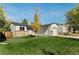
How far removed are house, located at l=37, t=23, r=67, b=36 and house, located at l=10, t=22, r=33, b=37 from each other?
0.10 metres

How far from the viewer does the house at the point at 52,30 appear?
324 centimetres

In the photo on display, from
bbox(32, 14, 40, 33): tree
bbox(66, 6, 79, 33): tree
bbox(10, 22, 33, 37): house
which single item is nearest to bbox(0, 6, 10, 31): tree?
bbox(10, 22, 33, 37): house

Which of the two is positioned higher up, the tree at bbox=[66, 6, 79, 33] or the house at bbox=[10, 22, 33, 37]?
the tree at bbox=[66, 6, 79, 33]

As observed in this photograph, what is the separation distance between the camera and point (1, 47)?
321cm

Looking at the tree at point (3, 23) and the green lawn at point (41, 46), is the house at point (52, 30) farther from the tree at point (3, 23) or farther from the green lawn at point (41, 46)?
the tree at point (3, 23)

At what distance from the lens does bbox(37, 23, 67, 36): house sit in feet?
10.6

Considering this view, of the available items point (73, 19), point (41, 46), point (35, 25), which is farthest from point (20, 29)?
point (73, 19)

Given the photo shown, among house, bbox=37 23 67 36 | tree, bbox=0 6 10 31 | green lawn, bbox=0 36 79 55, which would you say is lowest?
green lawn, bbox=0 36 79 55

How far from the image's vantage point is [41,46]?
322cm

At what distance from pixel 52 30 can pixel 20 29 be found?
1.02 feet

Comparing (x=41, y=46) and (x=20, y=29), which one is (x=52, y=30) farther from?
(x=20, y=29)

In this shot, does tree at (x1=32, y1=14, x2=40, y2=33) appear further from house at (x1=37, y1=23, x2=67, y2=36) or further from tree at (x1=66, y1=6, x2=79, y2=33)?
tree at (x1=66, y1=6, x2=79, y2=33)
